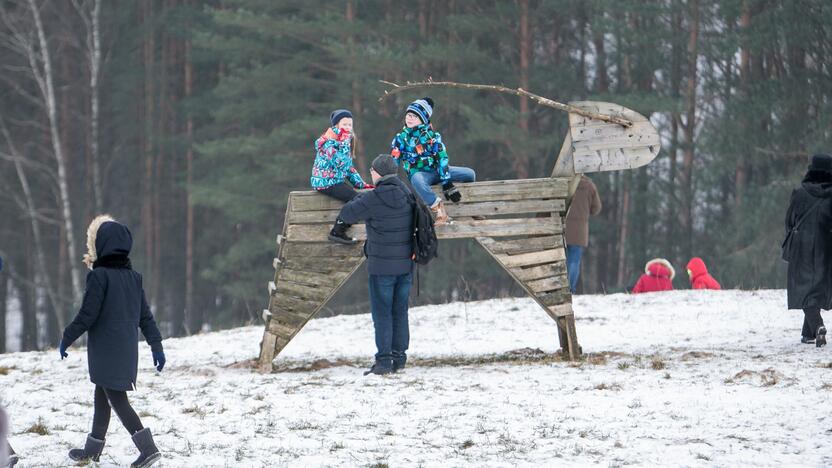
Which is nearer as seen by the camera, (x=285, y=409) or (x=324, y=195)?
(x=285, y=409)

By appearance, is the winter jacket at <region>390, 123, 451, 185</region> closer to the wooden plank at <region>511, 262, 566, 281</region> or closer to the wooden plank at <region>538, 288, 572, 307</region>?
the wooden plank at <region>511, 262, 566, 281</region>

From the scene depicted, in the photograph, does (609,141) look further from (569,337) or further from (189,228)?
(189,228)

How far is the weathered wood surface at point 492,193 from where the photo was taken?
8836 millimetres

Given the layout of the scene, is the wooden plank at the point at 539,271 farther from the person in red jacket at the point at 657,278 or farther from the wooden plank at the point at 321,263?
the person in red jacket at the point at 657,278

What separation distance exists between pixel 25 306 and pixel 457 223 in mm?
27524

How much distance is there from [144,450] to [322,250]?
3.55 metres

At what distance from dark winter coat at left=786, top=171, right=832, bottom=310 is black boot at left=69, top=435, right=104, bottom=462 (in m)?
5.95

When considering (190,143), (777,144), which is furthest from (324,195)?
(190,143)

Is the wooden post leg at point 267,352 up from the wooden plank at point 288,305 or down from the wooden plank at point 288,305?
down

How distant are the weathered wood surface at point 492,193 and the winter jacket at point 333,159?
167mm

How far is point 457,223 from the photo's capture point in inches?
348

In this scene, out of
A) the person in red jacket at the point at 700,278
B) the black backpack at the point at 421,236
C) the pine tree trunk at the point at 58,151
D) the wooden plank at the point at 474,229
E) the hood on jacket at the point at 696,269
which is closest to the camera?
the black backpack at the point at 421,236

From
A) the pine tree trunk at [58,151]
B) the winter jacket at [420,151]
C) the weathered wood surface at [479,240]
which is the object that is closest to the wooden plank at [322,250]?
the weathered wood surface at [479,240]

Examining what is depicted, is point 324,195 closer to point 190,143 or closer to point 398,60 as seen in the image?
point 398,60
